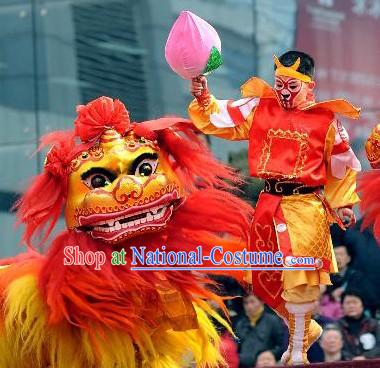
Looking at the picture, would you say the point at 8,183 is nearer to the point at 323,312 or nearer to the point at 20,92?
the point at 20,92

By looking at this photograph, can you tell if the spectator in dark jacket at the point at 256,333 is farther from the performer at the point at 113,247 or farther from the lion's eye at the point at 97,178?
the lion's eye at the point at 97,178

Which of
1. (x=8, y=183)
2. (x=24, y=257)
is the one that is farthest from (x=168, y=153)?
(x=8, y=183)

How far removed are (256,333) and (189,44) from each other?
5.54 feet

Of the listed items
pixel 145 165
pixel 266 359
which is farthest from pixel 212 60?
pixel 266 359

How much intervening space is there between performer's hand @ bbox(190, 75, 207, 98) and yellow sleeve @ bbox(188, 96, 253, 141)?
7 centimetres

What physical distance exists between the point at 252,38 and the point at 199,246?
10.5ft

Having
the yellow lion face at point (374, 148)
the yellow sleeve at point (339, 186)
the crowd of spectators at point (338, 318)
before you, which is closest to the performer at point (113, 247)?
the yellow sleeve at point (339, 186)

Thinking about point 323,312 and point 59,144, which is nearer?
point 59,144

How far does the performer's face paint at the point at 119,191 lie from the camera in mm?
4504

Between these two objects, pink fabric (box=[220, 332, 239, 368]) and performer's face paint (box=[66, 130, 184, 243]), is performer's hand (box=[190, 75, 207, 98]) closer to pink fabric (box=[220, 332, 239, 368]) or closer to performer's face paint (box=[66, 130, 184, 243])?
performer's face paint (box=[66, 130, 184, 243])

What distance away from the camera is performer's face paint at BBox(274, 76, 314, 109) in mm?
4836

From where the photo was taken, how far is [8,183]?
764 cm

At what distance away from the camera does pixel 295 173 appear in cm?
484

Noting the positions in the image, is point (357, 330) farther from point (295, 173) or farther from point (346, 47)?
point (346, 47)
